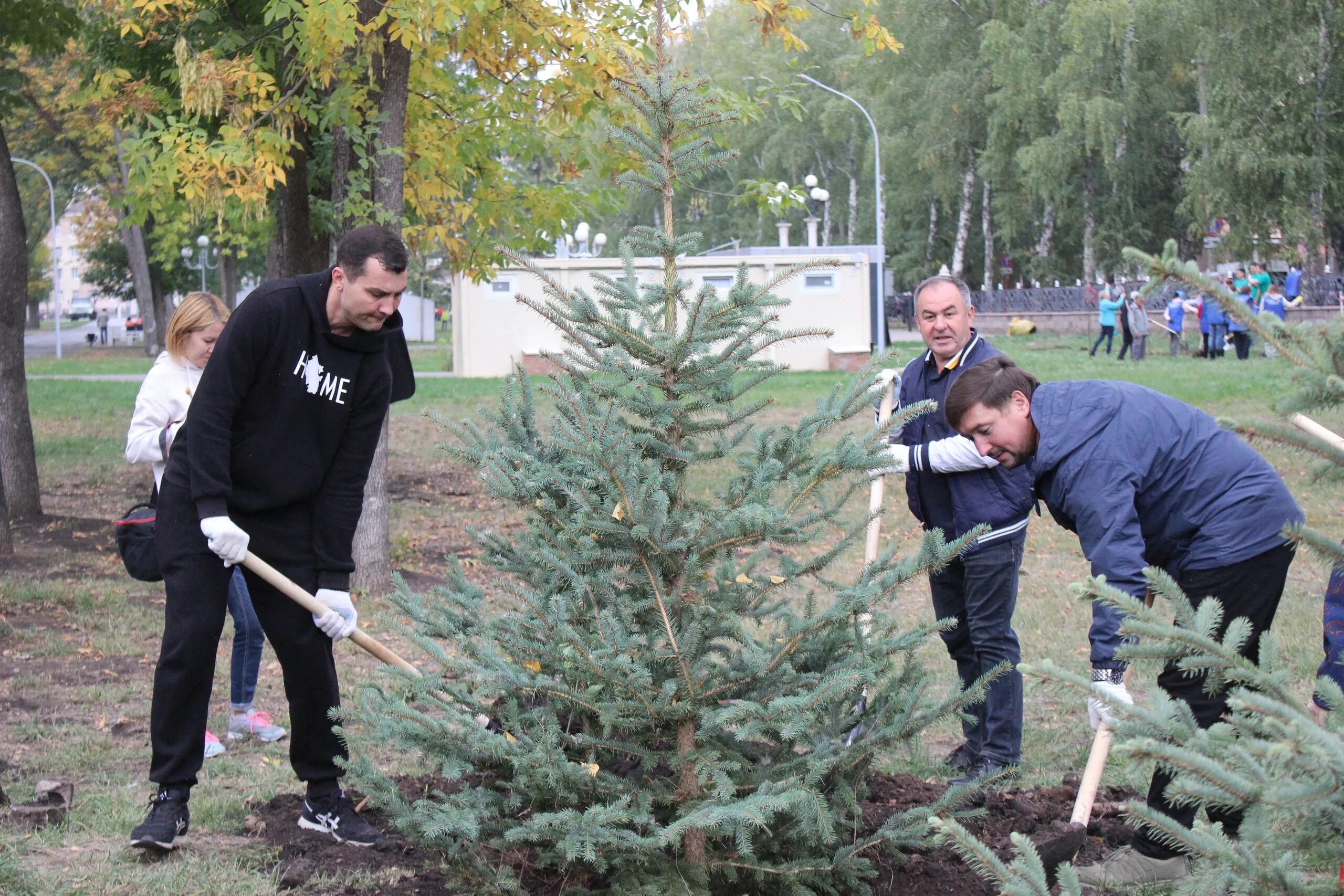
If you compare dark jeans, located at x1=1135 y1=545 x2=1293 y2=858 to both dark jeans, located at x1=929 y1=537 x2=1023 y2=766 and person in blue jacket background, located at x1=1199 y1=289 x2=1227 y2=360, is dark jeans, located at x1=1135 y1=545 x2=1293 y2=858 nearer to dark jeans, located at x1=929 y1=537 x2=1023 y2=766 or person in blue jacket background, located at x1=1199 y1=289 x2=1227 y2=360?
dark jeans, located at x1=929 y1=537 x2=1023 y2=766

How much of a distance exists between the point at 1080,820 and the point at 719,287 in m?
19.4

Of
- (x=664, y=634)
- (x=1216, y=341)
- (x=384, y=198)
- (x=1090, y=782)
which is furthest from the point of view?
(x=1216, y=341)

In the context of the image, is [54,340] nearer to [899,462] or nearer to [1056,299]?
[1056,299]

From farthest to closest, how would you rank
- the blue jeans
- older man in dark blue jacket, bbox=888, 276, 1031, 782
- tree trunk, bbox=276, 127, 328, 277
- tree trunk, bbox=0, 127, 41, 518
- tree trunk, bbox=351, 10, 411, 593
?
tree trunk, bbox=276, 127, 328, 277
tree trunk, bbox=0, 127, 41, 518
tree trunk, bbox=351, 10, 411, 593
the blue jeans
older man in dark blue jacket, bbox=888, 276, 1031, 782

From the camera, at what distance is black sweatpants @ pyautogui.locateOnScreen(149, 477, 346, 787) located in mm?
3721

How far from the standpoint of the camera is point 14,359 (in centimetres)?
922

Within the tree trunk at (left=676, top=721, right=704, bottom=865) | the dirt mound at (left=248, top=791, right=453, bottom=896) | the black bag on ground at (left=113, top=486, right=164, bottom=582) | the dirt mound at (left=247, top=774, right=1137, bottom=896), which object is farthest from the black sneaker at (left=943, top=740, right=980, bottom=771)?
the black bag on ground at (left=113, top=486, right=164, bottom=582)

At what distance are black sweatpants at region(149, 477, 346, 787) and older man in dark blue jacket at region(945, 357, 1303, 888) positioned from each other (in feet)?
6.86

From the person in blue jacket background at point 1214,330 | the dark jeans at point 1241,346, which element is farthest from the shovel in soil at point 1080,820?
the person in blue jacket background at point 1214,330

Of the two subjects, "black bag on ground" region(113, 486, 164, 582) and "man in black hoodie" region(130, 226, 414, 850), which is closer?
"man in black hoodie" region(130, 226, 414, 850)

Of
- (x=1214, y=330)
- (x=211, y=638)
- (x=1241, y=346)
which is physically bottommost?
(x=211, y=638)

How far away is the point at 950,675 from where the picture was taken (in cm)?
591

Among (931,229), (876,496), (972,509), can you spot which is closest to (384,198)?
(876,496)

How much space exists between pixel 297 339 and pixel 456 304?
20898mm
